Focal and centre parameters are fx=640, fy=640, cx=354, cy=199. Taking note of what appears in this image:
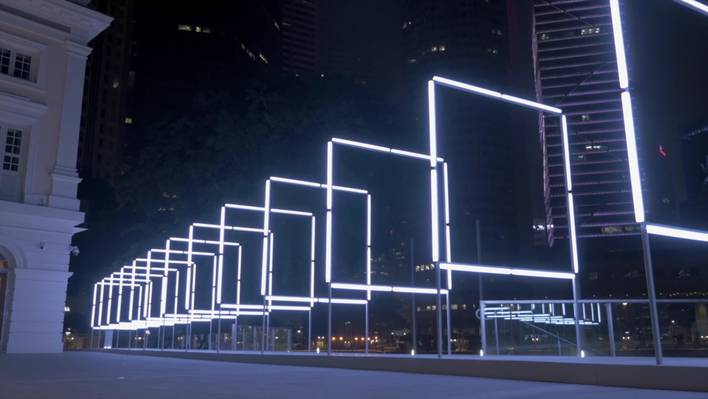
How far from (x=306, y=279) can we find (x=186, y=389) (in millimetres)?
23513

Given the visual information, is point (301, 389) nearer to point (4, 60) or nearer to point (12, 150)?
point (12, 150)

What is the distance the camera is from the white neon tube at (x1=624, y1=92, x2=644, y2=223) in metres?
7.99

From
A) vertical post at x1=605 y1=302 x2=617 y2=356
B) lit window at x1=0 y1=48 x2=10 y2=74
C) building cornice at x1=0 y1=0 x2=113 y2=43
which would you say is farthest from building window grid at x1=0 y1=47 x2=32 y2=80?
vertical post at x1=605 y1=302 x2=617 y2=356

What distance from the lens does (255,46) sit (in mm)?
71625

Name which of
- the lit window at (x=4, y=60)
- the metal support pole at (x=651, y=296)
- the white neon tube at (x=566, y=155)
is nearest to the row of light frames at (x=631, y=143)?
the metal support pole at (x=651, y=296)

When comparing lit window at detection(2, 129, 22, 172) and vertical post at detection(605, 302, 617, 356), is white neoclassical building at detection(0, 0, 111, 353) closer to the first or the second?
lit window at detection(2, 129, 22, 172)

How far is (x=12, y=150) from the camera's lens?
25.5 meters

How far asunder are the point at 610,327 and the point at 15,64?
79.5 feet

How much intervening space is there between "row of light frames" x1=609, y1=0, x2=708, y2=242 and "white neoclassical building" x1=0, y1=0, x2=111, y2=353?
2255cm

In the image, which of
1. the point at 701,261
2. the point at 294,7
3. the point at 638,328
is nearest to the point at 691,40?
the point at 638,328

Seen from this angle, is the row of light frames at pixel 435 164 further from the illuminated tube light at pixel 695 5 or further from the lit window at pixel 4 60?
the lit window at pixel 4 60

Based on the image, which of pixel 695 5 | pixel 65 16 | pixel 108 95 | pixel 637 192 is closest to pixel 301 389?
pixel 637 192

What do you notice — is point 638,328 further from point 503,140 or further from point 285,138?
point 503,140

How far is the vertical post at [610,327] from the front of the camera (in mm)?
13528
